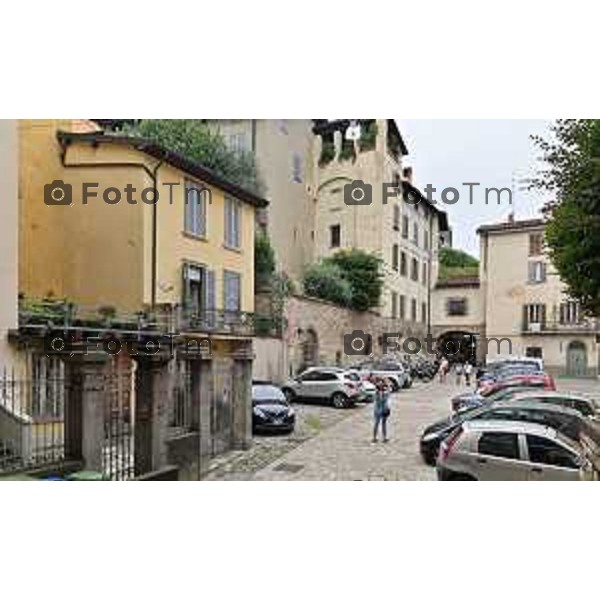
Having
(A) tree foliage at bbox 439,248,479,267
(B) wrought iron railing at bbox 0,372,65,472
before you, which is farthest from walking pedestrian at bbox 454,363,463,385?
(B) wrought iron railing at bbox 0,372,65,472

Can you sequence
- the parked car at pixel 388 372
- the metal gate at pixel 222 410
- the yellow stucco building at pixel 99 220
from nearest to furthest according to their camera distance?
1. the yellow stucco building at pixel 99 220
2. the metal gate at pixel 222 410
3. the parked car at pixel 388 372

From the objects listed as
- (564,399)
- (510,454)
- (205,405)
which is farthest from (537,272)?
(205,405)

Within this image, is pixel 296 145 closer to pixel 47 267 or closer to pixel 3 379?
pixel 47 267

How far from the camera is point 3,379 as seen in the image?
222 inches

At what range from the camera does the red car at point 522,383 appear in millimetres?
7410

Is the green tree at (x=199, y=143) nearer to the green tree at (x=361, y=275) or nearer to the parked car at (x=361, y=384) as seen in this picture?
the green tree at (x=361, y=275)

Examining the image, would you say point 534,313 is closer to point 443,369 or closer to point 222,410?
point 443,369

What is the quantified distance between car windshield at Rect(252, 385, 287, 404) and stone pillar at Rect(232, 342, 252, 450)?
0.25ft

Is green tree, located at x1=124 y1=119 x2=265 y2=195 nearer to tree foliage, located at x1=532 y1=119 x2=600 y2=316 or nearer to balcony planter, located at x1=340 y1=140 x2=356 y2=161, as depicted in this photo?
balcony planter, located at x1=340 y1=140 x2=356 y2=161

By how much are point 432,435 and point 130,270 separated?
355 cm

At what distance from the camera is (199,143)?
6.00 m

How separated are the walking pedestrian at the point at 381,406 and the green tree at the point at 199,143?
9.08ft

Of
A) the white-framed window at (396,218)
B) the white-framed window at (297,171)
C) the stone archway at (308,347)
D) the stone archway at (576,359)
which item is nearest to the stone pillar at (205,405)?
the stone archway at (308,347)
